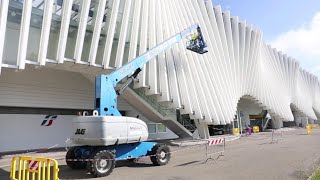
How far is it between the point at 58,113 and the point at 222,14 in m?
20.2

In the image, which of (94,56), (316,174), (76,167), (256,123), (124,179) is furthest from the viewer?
(256,123)

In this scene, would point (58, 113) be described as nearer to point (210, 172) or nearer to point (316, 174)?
point (210, 172)

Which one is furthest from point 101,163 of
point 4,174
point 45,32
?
point 45,32

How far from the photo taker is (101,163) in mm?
11531

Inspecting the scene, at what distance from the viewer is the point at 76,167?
1322 centimetres

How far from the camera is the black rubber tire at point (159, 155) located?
13734 millimetres

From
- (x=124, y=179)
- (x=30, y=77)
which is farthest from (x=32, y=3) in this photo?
(x=124, y=179)

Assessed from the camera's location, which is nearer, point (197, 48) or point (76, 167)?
point (76, 167)

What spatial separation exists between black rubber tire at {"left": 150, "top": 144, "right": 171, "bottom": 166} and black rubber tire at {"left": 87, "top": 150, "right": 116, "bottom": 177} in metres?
2.41

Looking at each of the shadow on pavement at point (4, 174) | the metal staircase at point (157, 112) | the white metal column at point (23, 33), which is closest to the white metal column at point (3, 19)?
the white metal column at point (23, 33)

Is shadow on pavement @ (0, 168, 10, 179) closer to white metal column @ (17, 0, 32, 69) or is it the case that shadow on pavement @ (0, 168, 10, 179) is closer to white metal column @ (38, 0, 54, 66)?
white metal column @ (17, 0, 32, 69)

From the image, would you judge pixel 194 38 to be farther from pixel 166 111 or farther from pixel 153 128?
pixel 153 128

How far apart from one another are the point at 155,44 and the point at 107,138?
1140 cm

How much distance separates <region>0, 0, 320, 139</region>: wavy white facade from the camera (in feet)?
51.4
